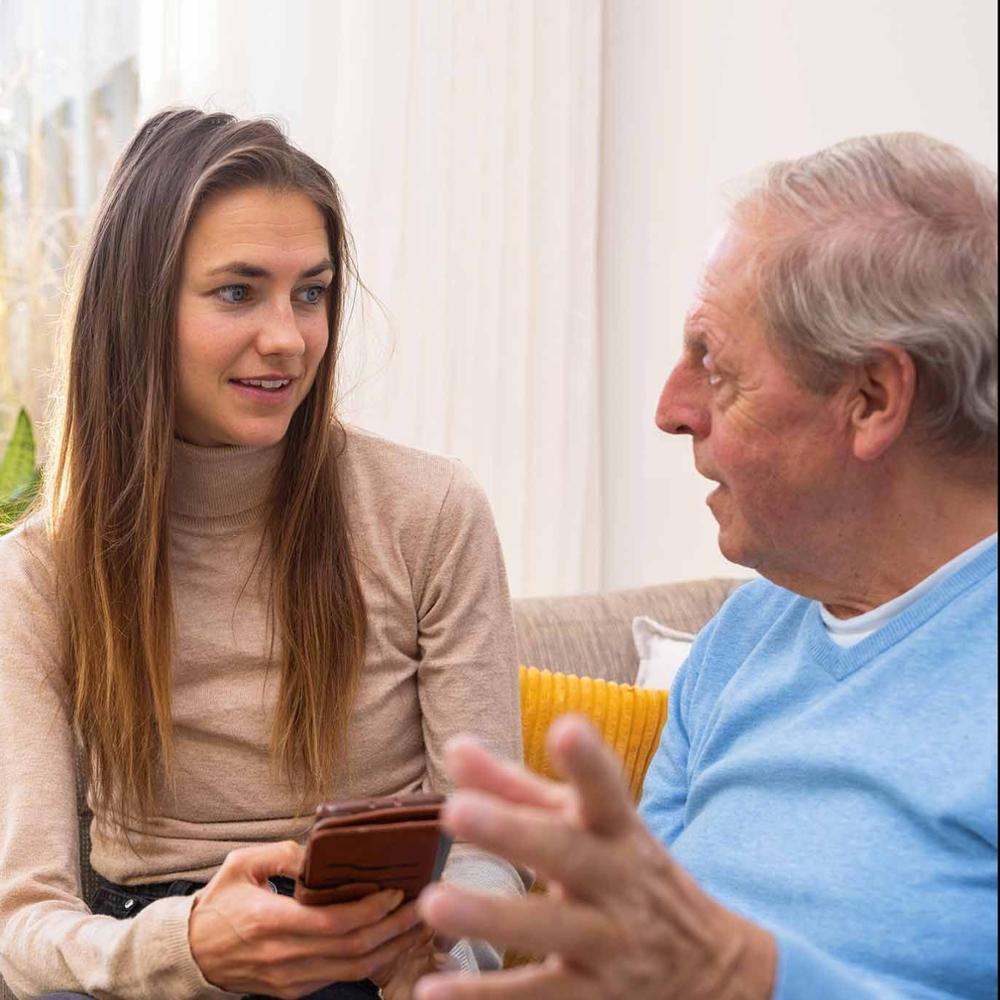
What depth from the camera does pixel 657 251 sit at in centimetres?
369

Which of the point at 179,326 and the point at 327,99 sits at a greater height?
the point at 327,99

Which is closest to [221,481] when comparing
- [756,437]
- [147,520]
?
[147,520]

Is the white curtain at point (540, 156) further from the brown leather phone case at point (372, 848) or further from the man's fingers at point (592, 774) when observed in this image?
the man's fingers at point (592, 774)

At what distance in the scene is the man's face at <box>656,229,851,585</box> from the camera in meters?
1.30

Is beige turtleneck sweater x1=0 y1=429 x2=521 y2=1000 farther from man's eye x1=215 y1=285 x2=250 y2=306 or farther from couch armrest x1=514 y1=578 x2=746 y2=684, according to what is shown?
couch armrest x1=514 y1=578 x2=746 y2=684

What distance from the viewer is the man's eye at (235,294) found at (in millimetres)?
1730

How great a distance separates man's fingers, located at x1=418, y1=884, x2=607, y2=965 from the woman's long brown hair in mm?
910

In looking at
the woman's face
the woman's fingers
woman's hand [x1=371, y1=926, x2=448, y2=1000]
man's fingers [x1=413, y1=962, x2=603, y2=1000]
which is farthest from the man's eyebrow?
man's fingers [x1=413, y1=962, x2=603, y2=1000]

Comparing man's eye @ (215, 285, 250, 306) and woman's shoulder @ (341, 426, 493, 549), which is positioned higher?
man's eye @ (215, 285, 250, 306)

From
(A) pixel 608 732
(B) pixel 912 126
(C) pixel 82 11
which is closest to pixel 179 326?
(A) pixel 608 732

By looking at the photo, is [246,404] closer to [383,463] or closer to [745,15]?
[383,463]

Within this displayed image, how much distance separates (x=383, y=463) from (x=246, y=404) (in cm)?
22

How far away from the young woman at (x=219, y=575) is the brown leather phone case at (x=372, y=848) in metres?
0.36

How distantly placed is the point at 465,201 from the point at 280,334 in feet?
5.89
